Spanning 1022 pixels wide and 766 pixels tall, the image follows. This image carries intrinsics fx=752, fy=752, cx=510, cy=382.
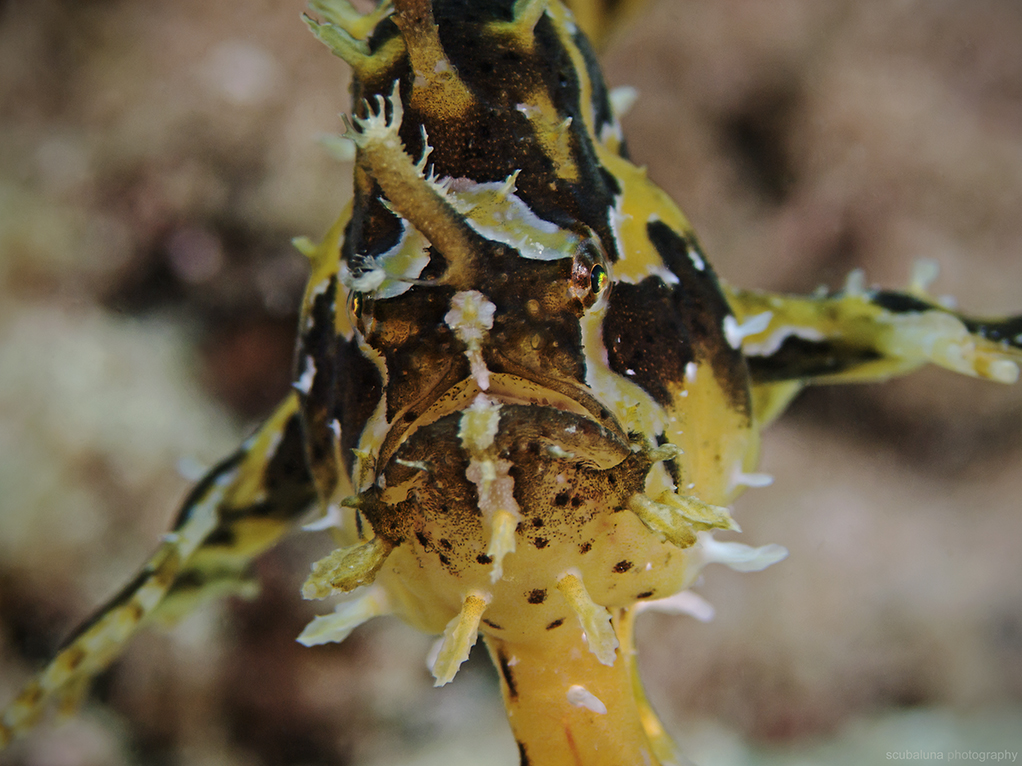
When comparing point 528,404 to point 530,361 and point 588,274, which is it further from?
point 588,274

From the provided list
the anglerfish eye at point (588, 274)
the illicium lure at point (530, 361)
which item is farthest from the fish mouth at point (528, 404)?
the anglerfish eye at point (588, 274)

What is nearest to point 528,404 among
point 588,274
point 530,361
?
point 530,361

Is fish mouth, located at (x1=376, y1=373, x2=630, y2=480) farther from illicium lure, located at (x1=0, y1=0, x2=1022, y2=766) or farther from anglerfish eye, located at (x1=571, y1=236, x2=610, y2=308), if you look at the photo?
Answer: anglerfish eye, located at (x1=571, y1=236, x2=610, y2=308)

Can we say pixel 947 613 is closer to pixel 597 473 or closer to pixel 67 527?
pixel 597 473

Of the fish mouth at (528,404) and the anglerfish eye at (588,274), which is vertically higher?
the anglerfish eye at (588,274)

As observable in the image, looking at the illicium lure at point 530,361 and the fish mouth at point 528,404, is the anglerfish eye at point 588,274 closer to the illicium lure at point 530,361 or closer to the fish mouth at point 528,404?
the illicium lure at point 530,361

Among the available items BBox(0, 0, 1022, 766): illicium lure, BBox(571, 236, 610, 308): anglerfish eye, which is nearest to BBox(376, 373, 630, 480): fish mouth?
BBox(0, 0, 1022, 766): illicium lure

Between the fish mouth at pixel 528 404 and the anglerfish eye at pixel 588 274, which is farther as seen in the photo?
the anglerfish eye at pixel 588 274

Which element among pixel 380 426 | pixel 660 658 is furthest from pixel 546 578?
pixel 660 658
